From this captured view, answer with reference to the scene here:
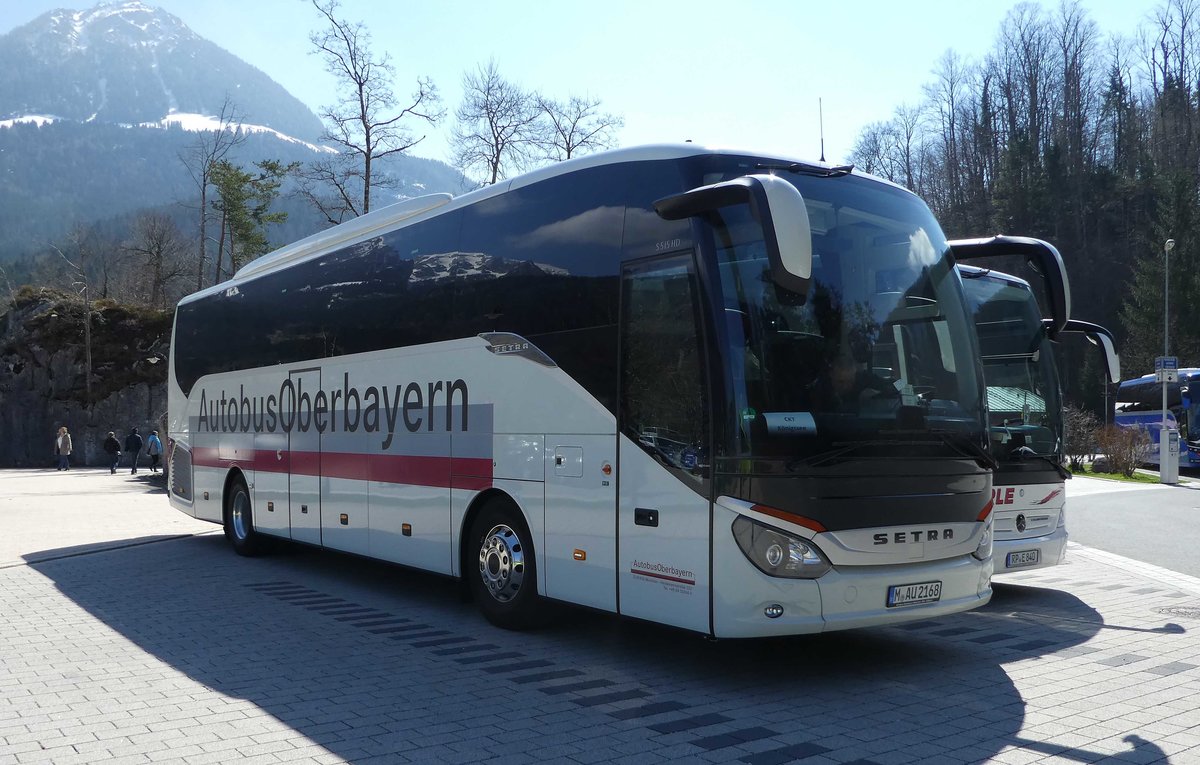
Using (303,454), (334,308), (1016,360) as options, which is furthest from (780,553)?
(303,454)

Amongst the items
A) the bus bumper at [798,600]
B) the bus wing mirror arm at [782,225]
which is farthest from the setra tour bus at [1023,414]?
the bus wing mirror arm at [782,225]

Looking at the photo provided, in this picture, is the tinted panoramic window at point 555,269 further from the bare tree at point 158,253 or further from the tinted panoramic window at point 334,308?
the bare tree at point 158,253

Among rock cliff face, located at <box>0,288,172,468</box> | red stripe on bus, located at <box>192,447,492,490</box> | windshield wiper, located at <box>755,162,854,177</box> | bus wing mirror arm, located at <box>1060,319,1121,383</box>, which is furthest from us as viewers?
rock cliff face, located at <box>0,288,172,468</box>

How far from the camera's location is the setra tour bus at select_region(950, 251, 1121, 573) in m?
9.57

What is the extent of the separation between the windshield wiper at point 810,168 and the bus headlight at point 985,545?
2613mm

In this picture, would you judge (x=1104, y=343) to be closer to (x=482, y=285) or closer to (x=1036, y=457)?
(x=1036, y=457)

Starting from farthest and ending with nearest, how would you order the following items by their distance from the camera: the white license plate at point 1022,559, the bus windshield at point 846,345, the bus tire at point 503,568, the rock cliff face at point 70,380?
the rock cliff face at point 70,380
the white license plate at point 1022,559
the bus tire at point 503,568
the bus windshield at point 846,345

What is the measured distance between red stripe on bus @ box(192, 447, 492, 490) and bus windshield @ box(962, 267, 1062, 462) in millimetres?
5370

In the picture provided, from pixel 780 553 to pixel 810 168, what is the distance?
8.62 ft

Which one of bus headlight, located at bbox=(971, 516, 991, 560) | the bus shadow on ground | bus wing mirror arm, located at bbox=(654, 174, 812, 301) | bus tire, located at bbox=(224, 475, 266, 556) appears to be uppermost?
bus wing mirror arm, located at bbox=(654, 174, 812, 301)

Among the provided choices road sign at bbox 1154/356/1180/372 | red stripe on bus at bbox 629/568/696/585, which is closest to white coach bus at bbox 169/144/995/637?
red stripe on bus at bbox 629/568/696/585

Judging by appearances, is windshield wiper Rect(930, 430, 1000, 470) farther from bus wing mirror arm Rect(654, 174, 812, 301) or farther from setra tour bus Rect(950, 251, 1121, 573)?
setra tour bus Rect(950, 251, 1121, 573)

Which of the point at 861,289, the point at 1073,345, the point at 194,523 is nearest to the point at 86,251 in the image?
the point at 194,523

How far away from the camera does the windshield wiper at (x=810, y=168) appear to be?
682 centimetres
